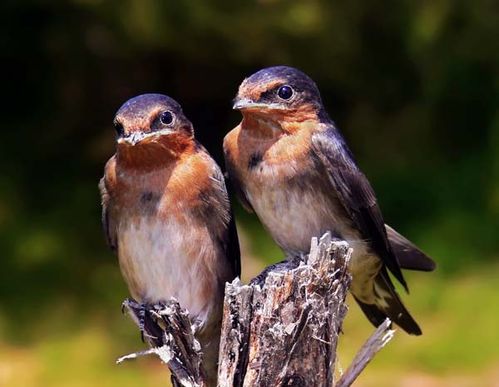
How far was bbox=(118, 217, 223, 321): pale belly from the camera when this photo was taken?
14.7 ft

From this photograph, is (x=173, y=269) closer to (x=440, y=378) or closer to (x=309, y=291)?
(x=309, y=291)

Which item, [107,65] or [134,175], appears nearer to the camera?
[134,175]

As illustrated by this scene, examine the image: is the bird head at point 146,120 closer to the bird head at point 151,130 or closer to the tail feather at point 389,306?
the bird head at point 151,130

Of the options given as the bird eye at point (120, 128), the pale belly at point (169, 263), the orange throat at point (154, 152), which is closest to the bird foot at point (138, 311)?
the pale belly at point (169, 263)

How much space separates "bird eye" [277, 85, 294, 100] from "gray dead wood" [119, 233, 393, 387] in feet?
Result: 2.48

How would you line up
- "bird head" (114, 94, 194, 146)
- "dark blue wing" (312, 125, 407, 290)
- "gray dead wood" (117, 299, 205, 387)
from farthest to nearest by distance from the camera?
"dark blue wing" (312, 125, 407, 290) < "bird head" (114, 94, 194, 146) < "gray dead wood" (117, 299, 205, 387)

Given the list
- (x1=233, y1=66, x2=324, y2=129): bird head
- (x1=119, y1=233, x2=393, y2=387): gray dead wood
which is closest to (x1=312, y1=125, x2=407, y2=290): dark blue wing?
(x1=233, y1=66, x2=324, y2=129): bird head

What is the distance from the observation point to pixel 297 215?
4.55 meters

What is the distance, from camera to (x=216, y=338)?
15.4 feet

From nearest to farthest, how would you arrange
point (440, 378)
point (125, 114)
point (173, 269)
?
point (125, 114), point (173, 269), point (440, 378)

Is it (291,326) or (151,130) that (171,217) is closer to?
(151,130)

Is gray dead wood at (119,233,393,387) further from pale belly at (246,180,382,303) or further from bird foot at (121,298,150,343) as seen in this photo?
pale belly at (246,180,382,303)

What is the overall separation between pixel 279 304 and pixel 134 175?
2.87 feet

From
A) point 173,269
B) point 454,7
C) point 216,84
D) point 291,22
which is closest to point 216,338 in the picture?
point 173,269
